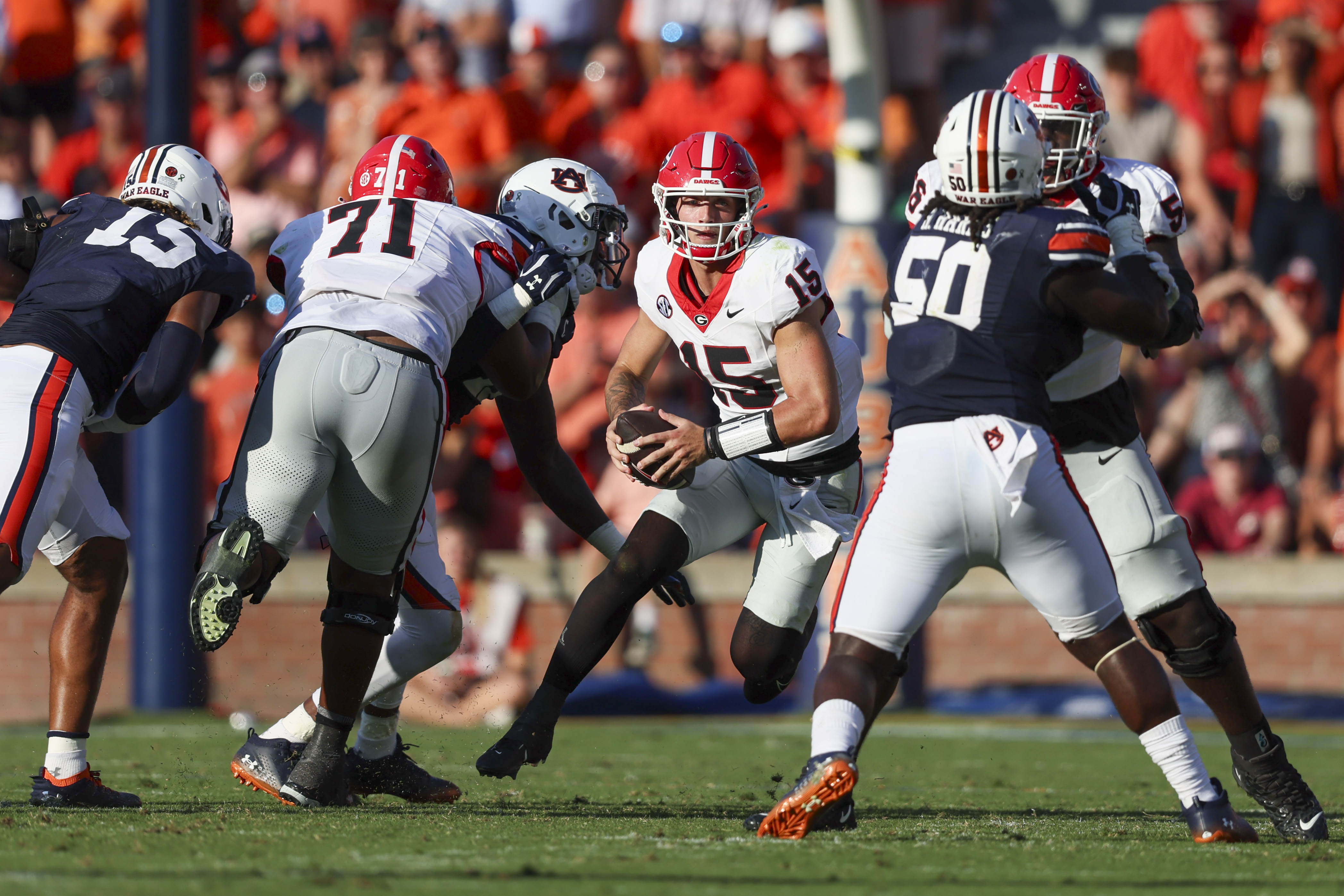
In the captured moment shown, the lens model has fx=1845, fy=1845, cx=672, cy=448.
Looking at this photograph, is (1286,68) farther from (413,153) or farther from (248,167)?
(413,153)

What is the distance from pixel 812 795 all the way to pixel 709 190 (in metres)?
1.89

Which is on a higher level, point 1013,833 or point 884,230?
point 884,230

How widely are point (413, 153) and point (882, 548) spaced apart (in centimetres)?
204

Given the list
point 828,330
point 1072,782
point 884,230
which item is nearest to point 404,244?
point 828,330

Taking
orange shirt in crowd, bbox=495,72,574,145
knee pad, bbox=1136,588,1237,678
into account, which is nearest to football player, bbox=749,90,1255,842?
knee pad, bbox=1136,588,1237,678

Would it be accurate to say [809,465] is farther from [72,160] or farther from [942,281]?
[72,160]

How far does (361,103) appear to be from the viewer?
11.6m

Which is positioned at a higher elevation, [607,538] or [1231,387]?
[1231,387]

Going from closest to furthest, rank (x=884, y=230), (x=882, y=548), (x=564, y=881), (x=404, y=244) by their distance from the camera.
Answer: (x=564, y=881)
(x=882, y=548)
(x=404, y=244)
(x=884, y=230)

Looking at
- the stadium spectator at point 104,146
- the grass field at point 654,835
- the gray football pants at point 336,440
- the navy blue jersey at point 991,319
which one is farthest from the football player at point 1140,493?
the stadium spectator at point 104,146

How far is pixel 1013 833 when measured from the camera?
4.97m

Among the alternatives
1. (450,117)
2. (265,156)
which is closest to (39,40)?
(265,156)

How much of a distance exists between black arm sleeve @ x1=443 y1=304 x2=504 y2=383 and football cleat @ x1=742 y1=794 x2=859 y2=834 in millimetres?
1549

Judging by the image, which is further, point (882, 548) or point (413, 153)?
point (413, 153)
